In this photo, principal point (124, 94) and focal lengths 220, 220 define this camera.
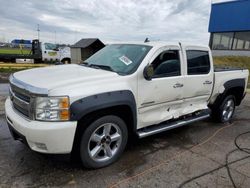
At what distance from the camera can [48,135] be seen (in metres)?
2.60

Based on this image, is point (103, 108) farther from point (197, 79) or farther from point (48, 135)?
point (197, 79)

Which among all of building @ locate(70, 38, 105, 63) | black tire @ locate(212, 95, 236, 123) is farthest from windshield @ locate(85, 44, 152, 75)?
building @ locate(70, 38, 105, 63)

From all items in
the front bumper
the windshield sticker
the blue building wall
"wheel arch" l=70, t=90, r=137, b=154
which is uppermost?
the blue building wall

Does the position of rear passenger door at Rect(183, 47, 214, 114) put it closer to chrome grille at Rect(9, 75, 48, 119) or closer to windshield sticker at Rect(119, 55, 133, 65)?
windshield sticker at Rect(119, 55, 133, 65)

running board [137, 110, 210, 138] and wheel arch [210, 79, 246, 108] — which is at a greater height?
wheel arch [210, 79, 246, 108]

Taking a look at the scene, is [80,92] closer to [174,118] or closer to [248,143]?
[174,118]

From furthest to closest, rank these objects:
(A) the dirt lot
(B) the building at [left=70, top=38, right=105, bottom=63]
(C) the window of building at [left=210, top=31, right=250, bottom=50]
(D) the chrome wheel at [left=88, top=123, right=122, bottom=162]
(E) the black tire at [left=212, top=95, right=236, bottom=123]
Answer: (C) the window of building at [left=210, top=31, right=250, bottom=50] → (B) the building at [left=70, top=38, right=105, bottom=63] → (E) the black tire at [left=212, top=95, right=236, bottom=123] → (D) the chrome wheel at [left=88, top=123, right=122, bottom=162] → (A) the dirt lot

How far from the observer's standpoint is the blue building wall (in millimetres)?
20219

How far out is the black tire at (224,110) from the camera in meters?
5.41

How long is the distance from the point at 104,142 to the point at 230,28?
22.2 meters

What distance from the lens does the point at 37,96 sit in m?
2.65

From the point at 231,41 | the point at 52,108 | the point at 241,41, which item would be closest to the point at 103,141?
the point at 52,108

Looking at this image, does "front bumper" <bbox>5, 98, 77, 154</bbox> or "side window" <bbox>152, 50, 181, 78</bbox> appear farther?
"side window" <bbox>152, 50, 181, 78</bbox>

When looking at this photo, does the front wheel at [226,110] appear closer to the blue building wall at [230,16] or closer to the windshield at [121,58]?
the windshield at [121,58]
